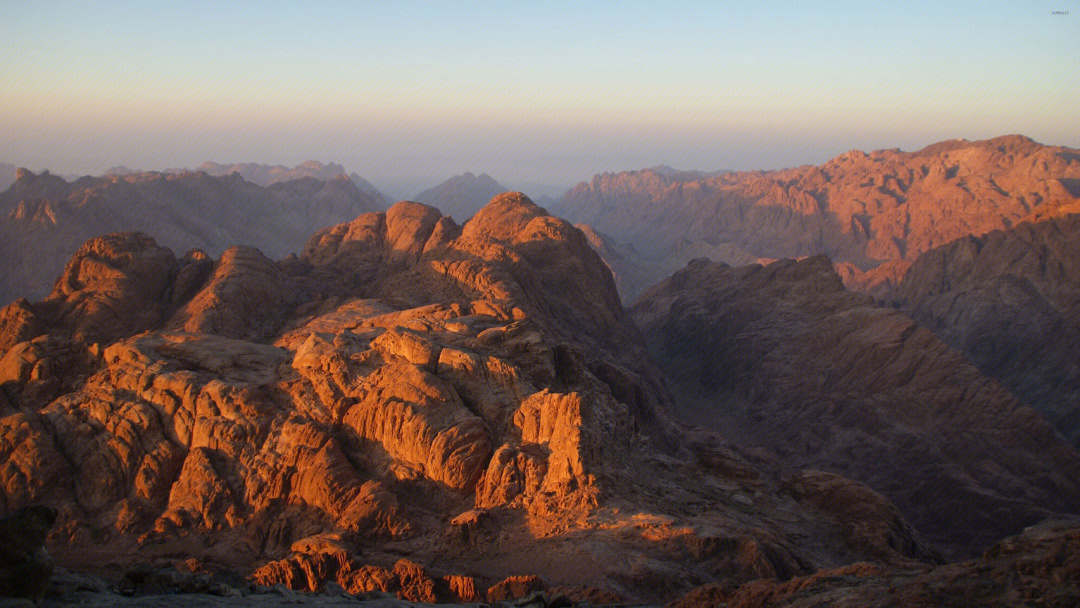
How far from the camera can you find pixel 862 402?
4594 cm

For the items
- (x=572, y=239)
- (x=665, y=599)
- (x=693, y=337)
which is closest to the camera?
(x=665, y=599)

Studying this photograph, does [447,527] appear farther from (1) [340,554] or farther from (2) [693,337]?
(2) [693,337]

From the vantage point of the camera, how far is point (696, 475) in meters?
28.2

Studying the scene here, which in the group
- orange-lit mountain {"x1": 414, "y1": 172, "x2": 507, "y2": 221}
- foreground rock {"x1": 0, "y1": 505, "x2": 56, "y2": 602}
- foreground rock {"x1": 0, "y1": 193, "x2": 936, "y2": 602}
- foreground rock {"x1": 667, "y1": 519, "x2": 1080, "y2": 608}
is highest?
foreground rock {"x1": 667, "y1": 519, "x2": 1080, "y2": 608}

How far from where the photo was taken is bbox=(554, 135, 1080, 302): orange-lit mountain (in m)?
114

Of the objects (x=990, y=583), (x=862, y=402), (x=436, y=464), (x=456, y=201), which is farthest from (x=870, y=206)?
(x=990, y=583)

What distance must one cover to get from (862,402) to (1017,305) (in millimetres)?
23071

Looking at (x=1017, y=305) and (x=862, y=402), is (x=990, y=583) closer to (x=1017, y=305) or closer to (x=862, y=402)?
(x=862, y=402)

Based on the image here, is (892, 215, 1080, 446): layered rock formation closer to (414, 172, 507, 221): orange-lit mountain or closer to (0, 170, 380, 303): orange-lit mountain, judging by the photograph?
(0, 170, 380, 303): orange-lit mountain

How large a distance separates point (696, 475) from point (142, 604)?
19087mm

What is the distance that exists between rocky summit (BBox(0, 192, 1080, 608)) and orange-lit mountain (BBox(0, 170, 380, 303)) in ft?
166

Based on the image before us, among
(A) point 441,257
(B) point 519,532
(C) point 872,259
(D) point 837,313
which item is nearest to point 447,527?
(B) point 519,532

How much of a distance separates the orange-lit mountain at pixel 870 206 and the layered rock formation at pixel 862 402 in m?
34.9

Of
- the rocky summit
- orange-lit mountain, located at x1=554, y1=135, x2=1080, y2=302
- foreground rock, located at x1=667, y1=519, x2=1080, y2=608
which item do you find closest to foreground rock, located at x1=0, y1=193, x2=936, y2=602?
the rocky summit
